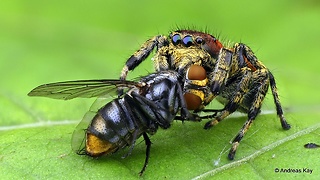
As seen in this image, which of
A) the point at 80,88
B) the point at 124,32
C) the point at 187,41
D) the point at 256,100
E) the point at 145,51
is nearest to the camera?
the point at 80,88

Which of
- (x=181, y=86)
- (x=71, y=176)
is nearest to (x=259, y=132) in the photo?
(x=181, y=86)

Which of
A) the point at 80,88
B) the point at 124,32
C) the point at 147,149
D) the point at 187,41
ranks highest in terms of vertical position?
the point at 187,41

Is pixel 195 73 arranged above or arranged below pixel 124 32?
above

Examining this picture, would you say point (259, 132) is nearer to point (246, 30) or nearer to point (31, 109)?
point (31, 109)

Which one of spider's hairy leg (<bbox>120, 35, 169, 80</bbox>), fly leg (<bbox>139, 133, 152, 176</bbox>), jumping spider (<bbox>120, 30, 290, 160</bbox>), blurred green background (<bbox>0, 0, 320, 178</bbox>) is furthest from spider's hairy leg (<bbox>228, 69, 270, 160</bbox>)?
blurred green background (<bbox>0, 0, 320, 178</bbox>)

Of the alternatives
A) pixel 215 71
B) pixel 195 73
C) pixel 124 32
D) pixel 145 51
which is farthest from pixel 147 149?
pixel 124 32

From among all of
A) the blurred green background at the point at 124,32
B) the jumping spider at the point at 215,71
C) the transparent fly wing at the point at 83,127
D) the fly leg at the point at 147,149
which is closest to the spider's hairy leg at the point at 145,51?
the jumping spider at the point at 215,71

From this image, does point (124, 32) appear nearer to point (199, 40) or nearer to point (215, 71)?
point (199, 40)
